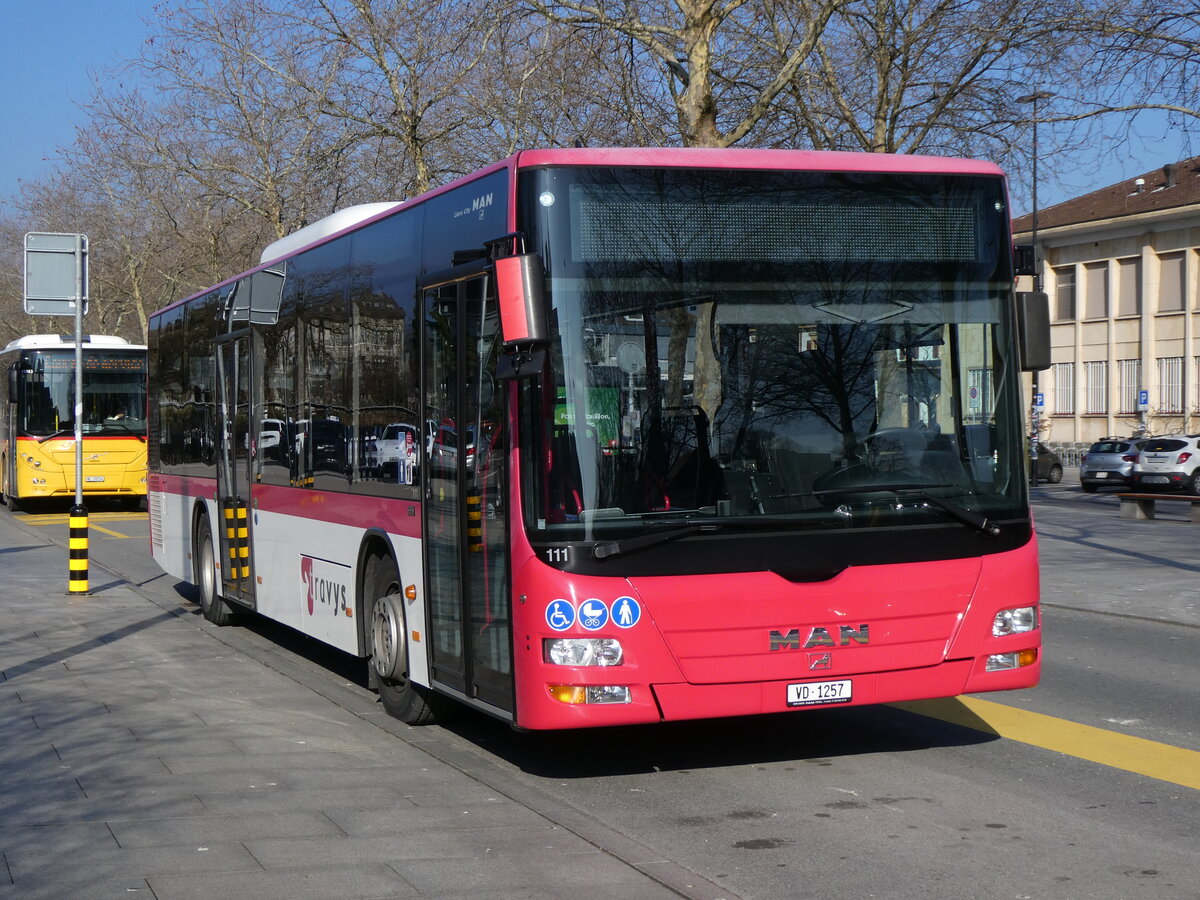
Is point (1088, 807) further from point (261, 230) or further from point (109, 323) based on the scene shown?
point (109, 323)

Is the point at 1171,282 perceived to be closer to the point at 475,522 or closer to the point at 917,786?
the point at 917,786

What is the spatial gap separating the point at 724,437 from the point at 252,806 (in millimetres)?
2730

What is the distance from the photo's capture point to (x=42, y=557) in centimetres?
2145

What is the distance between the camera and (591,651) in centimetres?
682

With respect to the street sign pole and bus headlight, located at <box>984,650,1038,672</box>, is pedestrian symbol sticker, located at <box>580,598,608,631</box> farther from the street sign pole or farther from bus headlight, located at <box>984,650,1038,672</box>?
the street sign pole

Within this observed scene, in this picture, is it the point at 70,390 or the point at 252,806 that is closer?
the point at 252,806

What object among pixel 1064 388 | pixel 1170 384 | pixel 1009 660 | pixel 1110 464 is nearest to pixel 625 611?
pixel 1009 660

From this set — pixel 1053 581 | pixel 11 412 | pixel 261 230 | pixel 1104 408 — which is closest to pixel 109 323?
pixel 261 230

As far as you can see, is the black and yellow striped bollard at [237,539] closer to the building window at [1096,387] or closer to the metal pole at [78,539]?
the metal pole at [78,539]

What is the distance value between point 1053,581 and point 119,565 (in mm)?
12285

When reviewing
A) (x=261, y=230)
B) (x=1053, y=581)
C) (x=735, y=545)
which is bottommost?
(x=1053, y=581)

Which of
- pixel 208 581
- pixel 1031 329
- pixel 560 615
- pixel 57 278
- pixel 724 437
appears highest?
pixel 57 278

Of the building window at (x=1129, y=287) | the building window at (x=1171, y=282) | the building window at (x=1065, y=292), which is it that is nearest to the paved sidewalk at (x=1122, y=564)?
the building window at (x=1171, y=282)

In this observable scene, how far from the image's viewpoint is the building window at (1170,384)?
58469mm
